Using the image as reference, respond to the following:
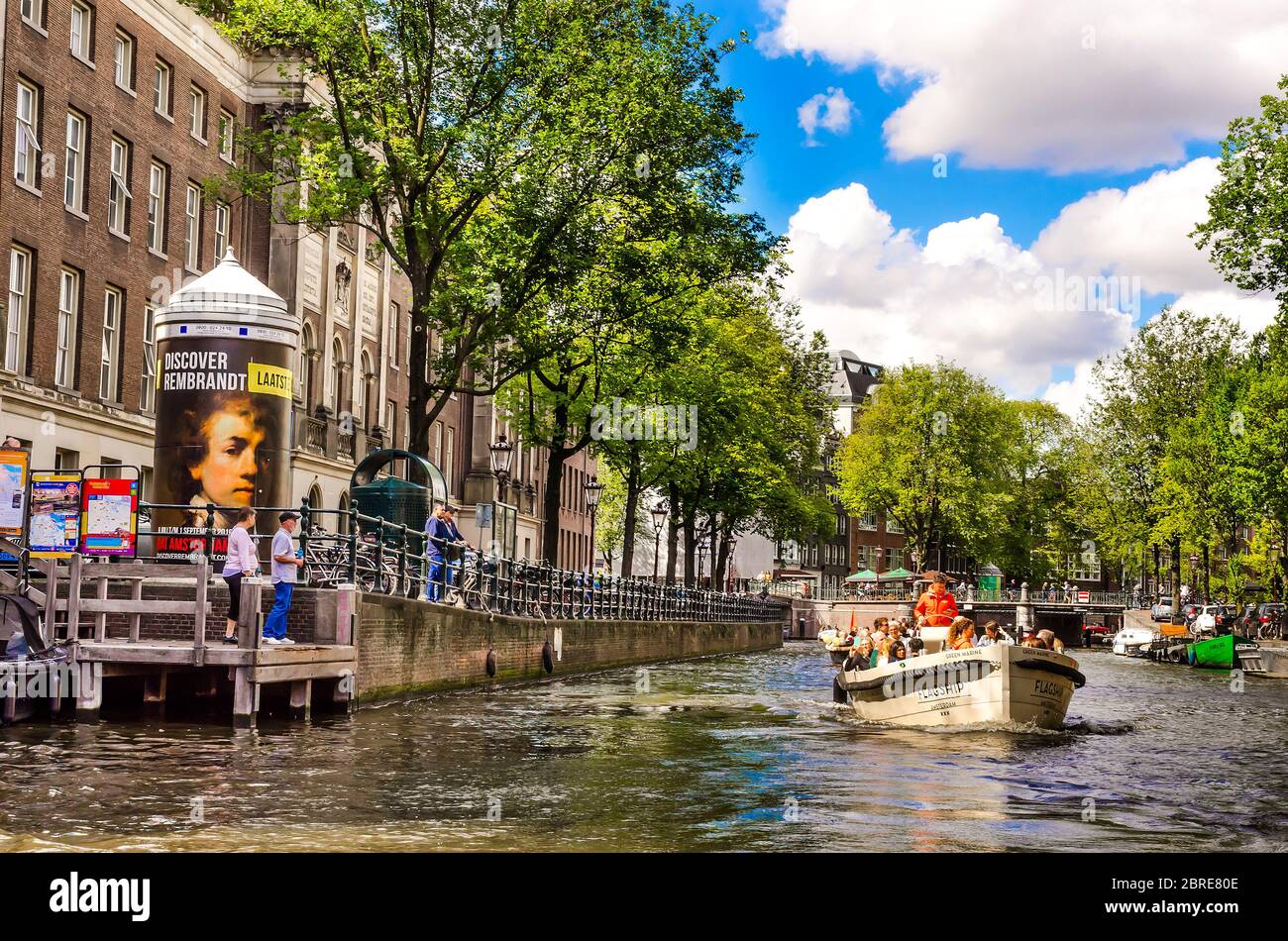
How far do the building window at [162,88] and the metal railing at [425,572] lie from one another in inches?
468

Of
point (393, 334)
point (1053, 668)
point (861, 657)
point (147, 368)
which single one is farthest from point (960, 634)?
point (393, 334)

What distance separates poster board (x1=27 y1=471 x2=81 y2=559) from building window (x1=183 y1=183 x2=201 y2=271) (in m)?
21.5

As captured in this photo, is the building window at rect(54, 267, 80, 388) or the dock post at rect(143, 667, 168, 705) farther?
the building window at rect(54, 267, 80, 388)

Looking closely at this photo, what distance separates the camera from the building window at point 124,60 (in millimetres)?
37500

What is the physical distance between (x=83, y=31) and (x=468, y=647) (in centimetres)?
1723

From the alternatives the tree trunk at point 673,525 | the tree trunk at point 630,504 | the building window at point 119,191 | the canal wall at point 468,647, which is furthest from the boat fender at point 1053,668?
the tree trunk at point 673,525

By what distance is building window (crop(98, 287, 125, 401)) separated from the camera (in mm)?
37000

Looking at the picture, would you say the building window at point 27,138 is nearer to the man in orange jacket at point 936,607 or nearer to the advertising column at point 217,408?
the advertising column at point 217,408

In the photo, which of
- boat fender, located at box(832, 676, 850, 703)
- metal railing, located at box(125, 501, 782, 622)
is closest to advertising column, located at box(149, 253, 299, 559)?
metal railing, located at box(125, 501, 782, 622)

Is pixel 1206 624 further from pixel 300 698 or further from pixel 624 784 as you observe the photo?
pixel 624 784

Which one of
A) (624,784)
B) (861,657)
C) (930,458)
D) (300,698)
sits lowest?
(624,784)

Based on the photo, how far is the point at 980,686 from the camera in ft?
74.5

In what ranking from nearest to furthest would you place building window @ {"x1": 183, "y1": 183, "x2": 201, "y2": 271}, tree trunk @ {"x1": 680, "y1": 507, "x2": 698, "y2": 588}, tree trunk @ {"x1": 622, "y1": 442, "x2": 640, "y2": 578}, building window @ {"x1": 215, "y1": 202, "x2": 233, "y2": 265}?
building window @ {"x1": 183, "y1": 183, "x2": 201, "y2": 271}
building window @ {"x1": 215, "y1": 202, "x2": 233, "y2": 265}
tree trunk @ {"x1": 622, "y1": 442, "x2": 640, "y2": 578}
tree trunk @ {"x1": 680, "y1": 507, "x2": 698, "y2": 588}

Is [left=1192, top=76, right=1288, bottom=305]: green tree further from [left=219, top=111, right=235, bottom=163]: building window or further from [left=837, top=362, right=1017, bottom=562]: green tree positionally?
[left=837, top=362, right=1017, bottom=562]: green tree
